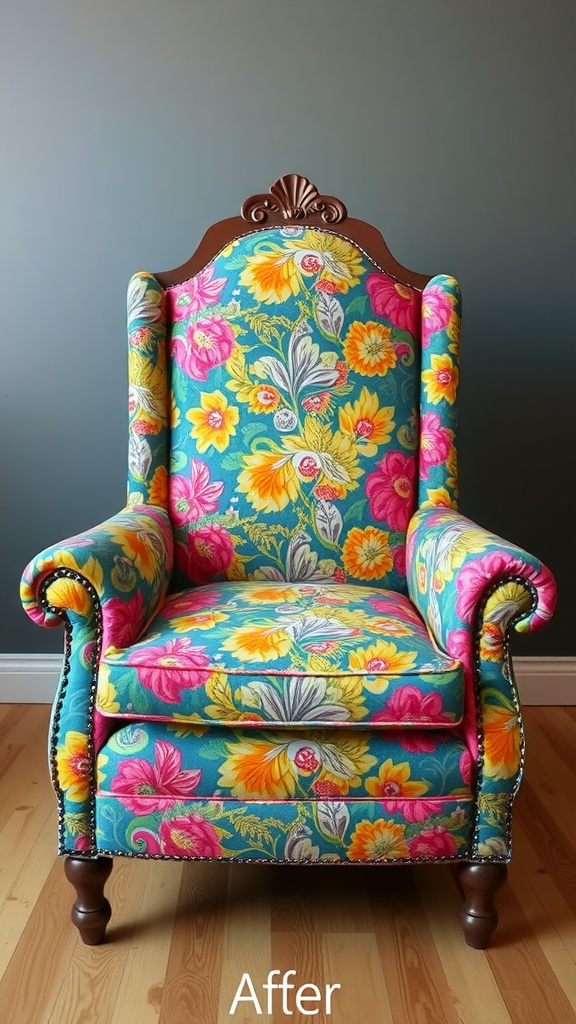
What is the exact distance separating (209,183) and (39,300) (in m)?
0.50

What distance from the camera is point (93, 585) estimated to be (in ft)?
4.17

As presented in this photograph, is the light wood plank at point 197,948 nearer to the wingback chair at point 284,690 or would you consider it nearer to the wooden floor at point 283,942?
the wooden floor at point 283,942

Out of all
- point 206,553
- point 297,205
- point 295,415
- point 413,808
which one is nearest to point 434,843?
point 413,808

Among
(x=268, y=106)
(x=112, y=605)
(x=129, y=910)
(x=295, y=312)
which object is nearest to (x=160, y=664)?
(x=112, y=605)

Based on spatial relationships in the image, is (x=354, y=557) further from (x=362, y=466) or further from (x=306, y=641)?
(x=306, y=641)

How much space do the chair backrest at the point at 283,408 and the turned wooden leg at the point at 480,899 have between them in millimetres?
590

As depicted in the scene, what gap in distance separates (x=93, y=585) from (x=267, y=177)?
4.24 ft

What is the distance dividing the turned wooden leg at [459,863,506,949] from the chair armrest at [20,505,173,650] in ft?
1.97

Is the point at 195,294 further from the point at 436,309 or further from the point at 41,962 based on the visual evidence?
the point at 41,962

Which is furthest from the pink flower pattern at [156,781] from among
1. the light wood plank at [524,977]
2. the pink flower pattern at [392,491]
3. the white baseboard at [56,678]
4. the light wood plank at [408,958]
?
the white baseboard at [56,678]

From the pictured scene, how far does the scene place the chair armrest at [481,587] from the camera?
4.04ft

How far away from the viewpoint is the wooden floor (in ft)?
3.88

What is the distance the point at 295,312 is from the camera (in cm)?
178

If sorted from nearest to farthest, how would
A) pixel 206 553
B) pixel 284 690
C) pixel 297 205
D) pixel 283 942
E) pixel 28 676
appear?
pixel 284 690 < pixel 283 942 < pixel 206 553 < pixel 297 205 < pixel 28 676
